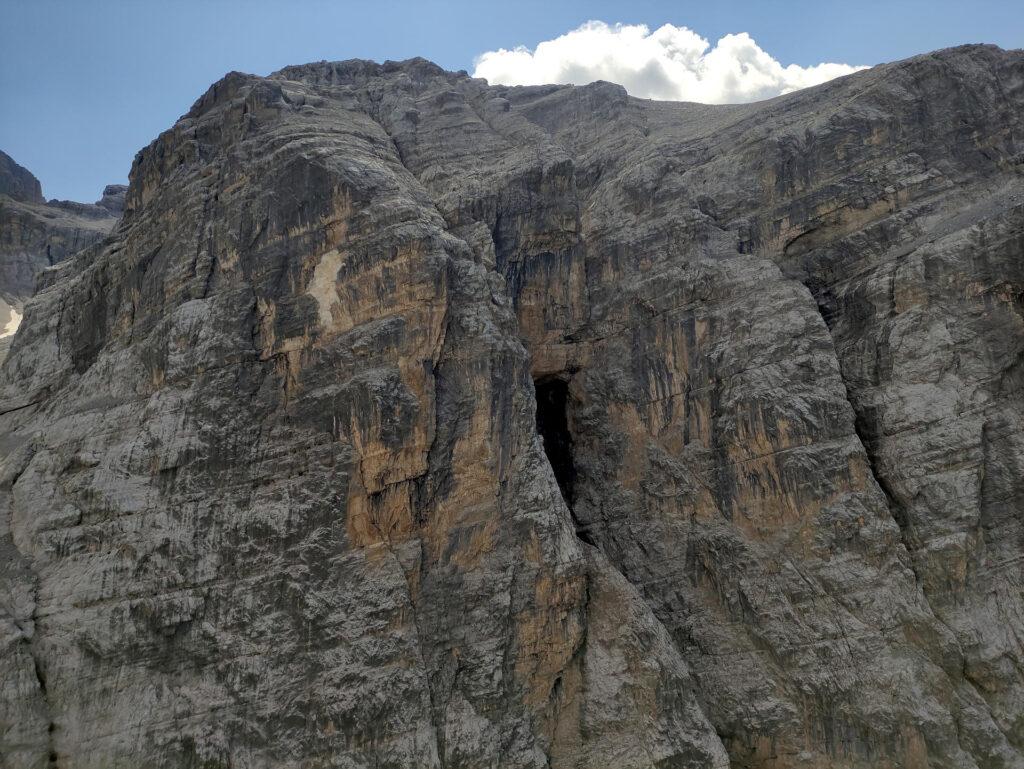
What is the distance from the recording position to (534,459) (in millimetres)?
27188

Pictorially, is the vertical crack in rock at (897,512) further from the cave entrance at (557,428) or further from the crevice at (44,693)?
the crevice at (44,693)

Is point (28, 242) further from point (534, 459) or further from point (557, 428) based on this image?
point (534, 459)

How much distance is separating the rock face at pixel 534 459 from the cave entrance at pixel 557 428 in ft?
0.50

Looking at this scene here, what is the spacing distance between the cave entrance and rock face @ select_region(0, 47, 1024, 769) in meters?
0.15

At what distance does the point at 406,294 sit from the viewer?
2742cm

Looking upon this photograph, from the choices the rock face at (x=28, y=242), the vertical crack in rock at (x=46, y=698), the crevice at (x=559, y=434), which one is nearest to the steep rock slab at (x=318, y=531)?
the vertical crack in rock at (x=46, y=698)

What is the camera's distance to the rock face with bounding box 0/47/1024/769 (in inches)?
944

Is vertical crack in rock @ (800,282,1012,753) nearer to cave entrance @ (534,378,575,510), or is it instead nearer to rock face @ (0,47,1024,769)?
rock face @ (0,47,1024,769)

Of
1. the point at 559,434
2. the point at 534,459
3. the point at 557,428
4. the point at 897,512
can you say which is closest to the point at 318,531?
the point at 534,459

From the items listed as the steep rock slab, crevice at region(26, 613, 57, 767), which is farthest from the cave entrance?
crevice at region(26, 613, 57, 767)

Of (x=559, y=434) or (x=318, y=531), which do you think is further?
(x=559, y=434)

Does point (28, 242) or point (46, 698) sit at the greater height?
point (28, 242)

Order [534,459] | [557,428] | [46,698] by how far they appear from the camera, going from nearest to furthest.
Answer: [46,698] < [534,459] < [557,428]

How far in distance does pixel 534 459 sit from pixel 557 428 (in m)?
7.49
